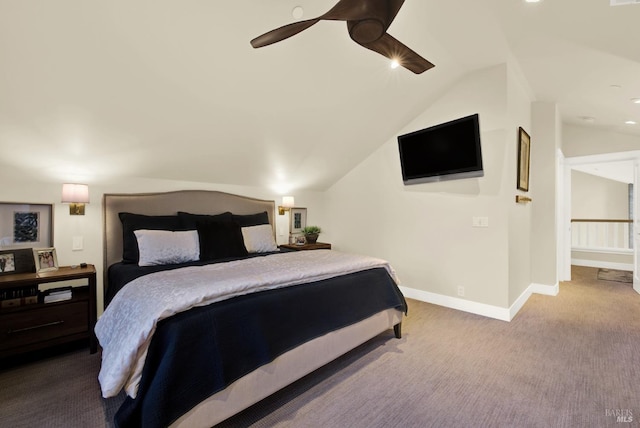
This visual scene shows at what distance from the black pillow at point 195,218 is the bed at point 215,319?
0.19m

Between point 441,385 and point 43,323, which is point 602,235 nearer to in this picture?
point 441,385

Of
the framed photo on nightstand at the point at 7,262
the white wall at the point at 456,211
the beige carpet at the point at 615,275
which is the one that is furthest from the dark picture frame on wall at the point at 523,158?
the framed photo on nightstand at the point at 7,262

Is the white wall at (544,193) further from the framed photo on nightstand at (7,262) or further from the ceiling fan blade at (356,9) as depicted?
the framed photo on nightstand at (7,262)

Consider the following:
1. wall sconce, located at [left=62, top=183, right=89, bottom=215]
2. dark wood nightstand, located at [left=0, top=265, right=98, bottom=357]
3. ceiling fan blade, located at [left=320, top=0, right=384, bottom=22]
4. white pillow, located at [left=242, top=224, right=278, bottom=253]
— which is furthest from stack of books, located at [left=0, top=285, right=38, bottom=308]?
ceiling fan blade, located at [left=320, top=0, right=384, bottom=22]

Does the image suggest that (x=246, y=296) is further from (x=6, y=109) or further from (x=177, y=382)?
(x=6, y=109)

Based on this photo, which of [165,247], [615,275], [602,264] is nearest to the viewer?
[165,247]

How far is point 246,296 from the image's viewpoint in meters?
1.71

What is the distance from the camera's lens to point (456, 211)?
3.46 m

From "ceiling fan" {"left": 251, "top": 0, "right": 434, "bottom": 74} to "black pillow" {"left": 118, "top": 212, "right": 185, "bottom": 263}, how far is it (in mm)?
2108

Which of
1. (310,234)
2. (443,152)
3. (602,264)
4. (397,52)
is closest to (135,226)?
(310,234)

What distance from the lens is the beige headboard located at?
115 inches

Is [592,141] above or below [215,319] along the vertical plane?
above

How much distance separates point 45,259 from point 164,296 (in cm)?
177

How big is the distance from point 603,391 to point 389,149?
318 centimetres
